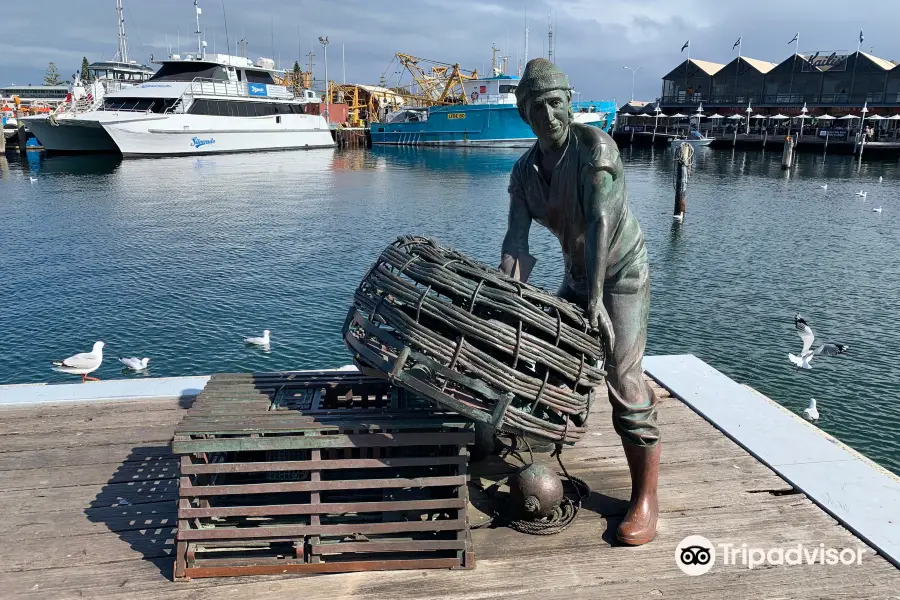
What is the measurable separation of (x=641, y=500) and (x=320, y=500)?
1833mm

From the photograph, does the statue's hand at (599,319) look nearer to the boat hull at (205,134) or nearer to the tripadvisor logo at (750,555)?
the tripadvisor logo at (750,555)

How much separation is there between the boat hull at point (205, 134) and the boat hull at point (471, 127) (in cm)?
1091

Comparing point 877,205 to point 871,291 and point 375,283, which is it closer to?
point 871,291

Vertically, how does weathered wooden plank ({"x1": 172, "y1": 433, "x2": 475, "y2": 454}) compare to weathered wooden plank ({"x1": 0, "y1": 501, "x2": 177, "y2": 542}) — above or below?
above

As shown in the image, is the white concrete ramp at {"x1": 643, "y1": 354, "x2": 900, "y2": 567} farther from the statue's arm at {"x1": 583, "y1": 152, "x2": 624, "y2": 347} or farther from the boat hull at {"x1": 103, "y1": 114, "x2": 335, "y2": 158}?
the boat hull at {"x1": 103, "y1": 114, "x2": 335, "y2": 158}

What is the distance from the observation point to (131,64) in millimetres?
60469

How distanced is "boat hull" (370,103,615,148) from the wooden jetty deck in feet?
199

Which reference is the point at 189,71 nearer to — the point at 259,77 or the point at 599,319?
the point at 259,77

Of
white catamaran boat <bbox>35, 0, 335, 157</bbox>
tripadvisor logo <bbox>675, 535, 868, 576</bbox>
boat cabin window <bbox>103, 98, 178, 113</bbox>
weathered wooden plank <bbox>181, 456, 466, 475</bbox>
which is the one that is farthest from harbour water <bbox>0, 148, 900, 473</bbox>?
boat cabin window <bbox>103, 98, 178, 113</bbox>

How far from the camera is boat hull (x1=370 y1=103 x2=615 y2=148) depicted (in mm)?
65062

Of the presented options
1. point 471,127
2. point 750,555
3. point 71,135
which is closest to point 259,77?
point 71,135

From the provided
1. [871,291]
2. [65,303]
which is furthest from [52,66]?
[871,291]

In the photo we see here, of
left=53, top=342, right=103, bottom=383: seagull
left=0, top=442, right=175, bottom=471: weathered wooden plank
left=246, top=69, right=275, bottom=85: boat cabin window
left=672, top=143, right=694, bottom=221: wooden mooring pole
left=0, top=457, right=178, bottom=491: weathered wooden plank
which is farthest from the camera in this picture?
left=246, top=69, right=275, bottom=85: boat cabin window

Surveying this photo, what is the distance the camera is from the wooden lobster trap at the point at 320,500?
11.9 ft
